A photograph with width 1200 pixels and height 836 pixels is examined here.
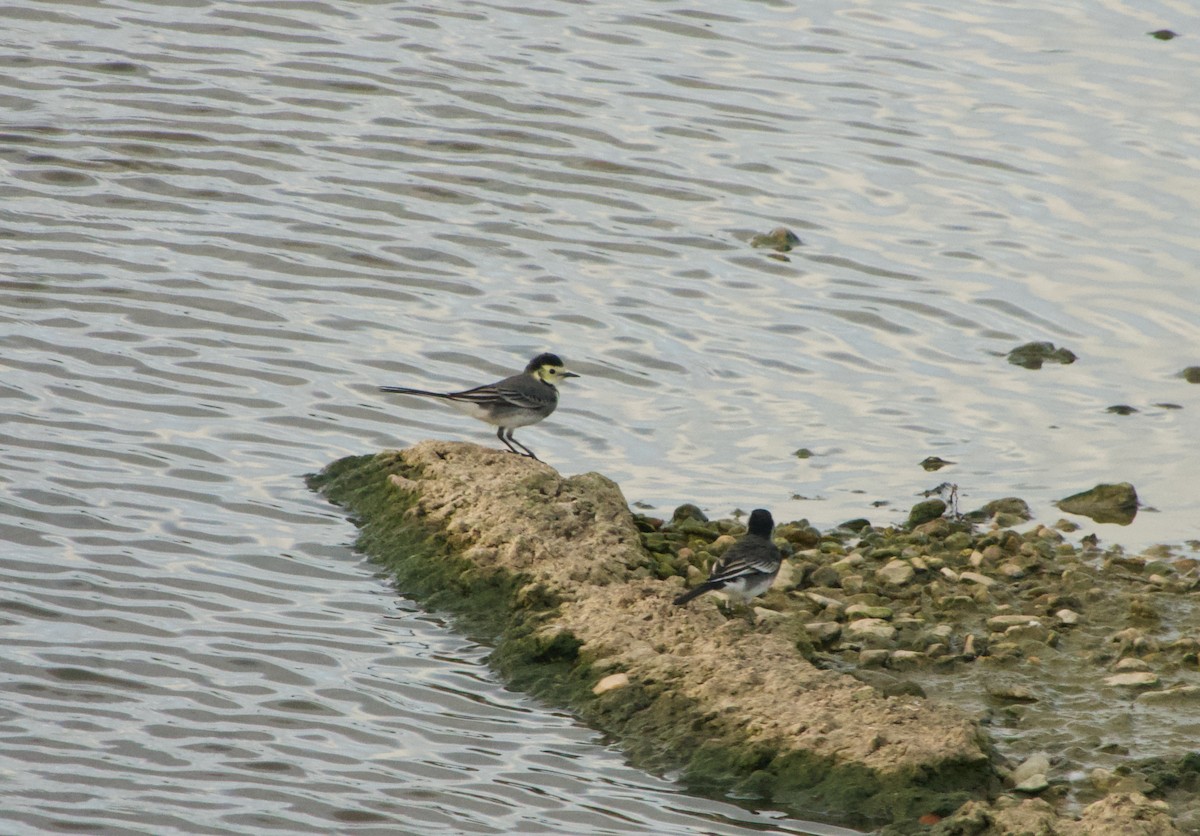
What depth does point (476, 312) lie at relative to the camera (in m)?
14.5

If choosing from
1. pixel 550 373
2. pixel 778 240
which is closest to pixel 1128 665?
pixel 550 373

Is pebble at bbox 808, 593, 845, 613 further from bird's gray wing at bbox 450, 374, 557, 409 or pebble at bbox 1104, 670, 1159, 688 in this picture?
bird's gray wing at bbox 450, 374, 557, 409

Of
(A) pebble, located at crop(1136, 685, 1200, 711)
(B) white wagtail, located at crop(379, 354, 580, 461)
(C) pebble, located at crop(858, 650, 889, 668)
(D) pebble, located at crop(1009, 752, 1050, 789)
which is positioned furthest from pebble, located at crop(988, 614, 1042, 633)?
(B) white wagtail, located at crop(379, 354, 580, 461)

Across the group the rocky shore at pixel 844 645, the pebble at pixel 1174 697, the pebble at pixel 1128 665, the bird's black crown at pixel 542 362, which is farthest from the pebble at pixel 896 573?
the bird's black crown at pixel 542 362

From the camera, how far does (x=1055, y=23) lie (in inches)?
888

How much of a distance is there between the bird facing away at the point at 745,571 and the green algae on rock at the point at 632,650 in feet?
0.61

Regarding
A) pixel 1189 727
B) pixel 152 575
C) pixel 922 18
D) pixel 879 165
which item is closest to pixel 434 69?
pixel 879 165

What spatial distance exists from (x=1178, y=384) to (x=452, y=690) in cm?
777

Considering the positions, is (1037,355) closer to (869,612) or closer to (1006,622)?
(1006,622)

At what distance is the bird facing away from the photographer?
28.8ft

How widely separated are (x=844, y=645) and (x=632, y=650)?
130 cm

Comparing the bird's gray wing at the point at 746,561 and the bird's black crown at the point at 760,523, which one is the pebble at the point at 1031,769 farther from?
the bird's black crown at the point at 760,523

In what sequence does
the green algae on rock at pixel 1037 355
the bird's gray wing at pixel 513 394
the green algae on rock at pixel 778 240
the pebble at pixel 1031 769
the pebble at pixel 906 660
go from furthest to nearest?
the green algae on rock at pixel 778 240 < the green algae on rock at pixel 1037 355 < the bird's gray wing at pixel 513 394 < the pebble at pixel 906 660 < the pebble at pixel 1031 769

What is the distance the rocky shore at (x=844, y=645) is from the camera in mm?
7582
